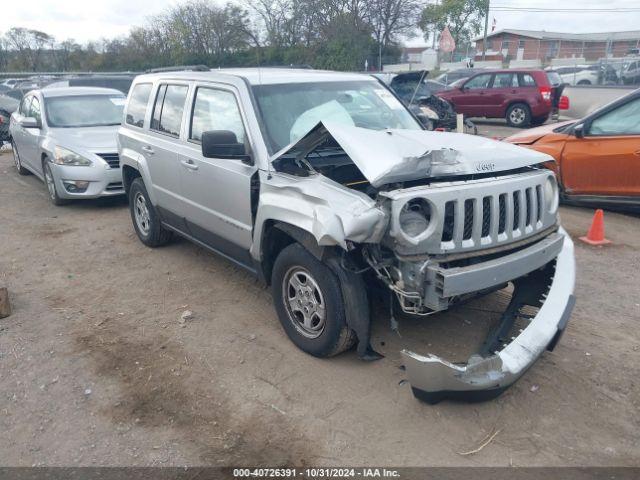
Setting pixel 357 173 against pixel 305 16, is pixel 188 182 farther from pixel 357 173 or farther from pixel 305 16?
pixel 305 16

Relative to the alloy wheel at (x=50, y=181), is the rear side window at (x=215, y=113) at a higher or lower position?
higher

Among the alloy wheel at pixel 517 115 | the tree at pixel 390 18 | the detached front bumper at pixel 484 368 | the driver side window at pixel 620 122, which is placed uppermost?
the tree at pixel 390 18

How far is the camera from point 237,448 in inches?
117

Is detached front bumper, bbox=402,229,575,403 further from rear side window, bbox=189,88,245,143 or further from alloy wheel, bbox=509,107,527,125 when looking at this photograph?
alloy wheel, bbox=509,107,527,125

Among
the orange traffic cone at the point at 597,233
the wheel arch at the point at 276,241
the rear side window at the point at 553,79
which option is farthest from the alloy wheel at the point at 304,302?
the rear side window at the point at 553,79

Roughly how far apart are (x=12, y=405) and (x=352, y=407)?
216 cm

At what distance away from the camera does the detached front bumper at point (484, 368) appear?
112 inches

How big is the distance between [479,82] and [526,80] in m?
1.52

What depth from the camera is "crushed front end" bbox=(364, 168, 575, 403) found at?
2916 mm

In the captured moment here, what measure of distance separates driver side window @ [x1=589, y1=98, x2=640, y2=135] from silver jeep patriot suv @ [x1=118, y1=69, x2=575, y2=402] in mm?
3346

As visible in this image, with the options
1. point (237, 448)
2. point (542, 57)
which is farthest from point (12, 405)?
point (542, 57)

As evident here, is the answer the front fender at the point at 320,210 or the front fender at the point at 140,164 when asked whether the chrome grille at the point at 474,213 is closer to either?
the front fender at the point at 320,210

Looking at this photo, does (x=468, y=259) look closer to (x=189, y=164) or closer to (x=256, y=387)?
(x=256, y=387)

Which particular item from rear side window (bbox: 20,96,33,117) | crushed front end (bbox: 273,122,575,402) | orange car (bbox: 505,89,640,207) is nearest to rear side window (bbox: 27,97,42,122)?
rear side window (bbox: 20,96,33,117)
